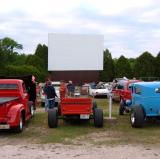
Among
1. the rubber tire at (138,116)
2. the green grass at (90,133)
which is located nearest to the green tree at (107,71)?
the green grass at (90,133)

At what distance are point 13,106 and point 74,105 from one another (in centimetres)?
245

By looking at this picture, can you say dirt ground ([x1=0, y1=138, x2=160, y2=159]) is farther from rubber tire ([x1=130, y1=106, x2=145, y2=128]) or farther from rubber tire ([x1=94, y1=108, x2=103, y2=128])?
rubber tire ([x1=94, y1=108, x2=103, y2=128])

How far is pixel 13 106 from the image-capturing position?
51.3ft

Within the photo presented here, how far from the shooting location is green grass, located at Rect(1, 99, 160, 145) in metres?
13.9

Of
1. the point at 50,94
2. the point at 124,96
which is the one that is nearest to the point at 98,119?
the point at 50,94

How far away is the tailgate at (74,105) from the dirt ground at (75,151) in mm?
3933

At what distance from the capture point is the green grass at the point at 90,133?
13.9 m

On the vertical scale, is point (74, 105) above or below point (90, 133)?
above

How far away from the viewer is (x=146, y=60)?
255 feet

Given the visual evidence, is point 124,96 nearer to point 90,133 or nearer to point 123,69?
point 90,133

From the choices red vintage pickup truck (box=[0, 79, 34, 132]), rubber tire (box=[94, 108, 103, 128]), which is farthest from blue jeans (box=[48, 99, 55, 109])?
rubber tire (box=[94, 108, 103, 128])

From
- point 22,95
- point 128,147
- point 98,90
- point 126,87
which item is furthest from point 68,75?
point 128,147

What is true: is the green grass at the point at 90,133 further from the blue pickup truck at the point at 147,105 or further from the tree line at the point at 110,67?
the tree line at the point at 110,67

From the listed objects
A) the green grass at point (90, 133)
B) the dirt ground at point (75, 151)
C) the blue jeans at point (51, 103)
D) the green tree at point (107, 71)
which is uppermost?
the green tree at point (107, 71)
